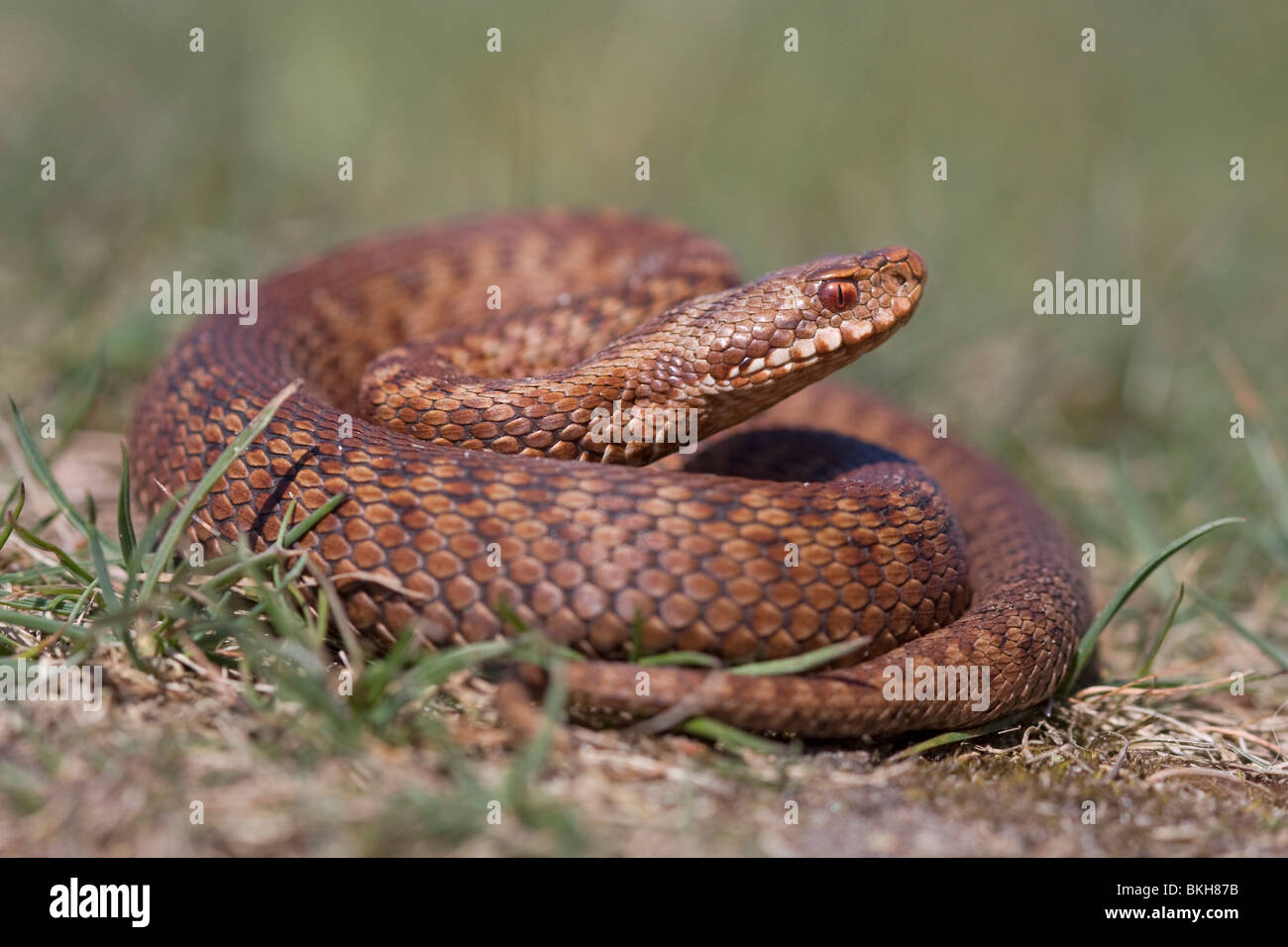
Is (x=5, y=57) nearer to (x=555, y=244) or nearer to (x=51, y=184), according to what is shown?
(x=51, y=184)

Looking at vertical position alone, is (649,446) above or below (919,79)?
below

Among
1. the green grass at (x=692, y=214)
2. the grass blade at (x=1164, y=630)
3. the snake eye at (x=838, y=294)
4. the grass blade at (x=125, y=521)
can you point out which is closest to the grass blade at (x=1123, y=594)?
the green grass at (x=692, y=214)

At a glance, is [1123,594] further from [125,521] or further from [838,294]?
[125,521]

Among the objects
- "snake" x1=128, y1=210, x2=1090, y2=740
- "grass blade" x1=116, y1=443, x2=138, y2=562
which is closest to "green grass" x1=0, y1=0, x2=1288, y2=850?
"grass blade" x1=116, y1=443, x2=138, y2=562

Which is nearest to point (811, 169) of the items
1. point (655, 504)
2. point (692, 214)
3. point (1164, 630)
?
point (692, 214)

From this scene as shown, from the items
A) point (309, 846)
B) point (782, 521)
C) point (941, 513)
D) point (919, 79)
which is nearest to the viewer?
point (309, 846)
